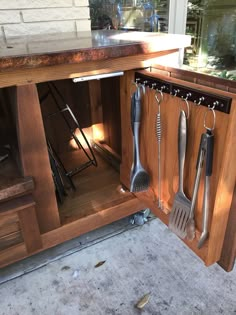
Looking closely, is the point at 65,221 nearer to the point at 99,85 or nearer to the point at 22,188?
the point at 22,188

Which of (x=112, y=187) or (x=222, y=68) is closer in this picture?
(x=112, y=187)

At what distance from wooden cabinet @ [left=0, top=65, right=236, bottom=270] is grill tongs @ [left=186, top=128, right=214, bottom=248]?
0.05 feet

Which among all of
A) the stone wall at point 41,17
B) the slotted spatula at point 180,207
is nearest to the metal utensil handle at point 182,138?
the slotted spatula at point 180,207

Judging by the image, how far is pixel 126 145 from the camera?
3.87 feet

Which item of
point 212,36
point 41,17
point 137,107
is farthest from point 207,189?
point 212,36

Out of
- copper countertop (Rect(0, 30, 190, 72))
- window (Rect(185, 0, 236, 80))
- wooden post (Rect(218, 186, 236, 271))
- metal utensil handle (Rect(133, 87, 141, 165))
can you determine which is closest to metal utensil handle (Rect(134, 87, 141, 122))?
metal utensil handle (Rect(133, 87, 141, 165))

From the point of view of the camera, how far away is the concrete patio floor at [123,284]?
947 millimetres

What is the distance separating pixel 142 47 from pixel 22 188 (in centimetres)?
60

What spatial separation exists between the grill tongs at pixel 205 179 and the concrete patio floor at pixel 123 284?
27 cm

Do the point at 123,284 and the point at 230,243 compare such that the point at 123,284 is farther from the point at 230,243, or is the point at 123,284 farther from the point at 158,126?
the point at 158,126

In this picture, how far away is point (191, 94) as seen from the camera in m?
0.71

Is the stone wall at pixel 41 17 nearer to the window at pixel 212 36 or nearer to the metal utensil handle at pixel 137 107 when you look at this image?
the metal utensil handle at pixel 137 107

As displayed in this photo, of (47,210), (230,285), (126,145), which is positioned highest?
(126,145)

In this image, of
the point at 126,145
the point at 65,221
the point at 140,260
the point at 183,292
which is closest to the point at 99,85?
the point at 126,145
